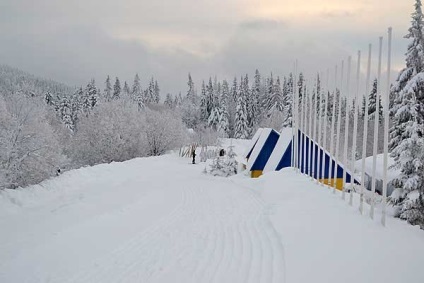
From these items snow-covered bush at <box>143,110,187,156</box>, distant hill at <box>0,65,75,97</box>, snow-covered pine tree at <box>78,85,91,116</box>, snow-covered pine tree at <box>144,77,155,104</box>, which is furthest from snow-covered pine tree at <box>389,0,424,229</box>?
snow-covered pine tree at <box>144,77,155,104</box>

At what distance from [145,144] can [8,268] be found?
123 feet

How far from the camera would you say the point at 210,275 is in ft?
19.4

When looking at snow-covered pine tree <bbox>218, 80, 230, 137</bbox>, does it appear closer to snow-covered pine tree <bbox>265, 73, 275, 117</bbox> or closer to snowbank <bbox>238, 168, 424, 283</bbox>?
snow-covered pine tree <bbox>265, 73, 275, 117</bbox>

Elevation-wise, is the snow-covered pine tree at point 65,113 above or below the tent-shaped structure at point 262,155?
above

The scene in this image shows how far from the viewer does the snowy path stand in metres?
5.99

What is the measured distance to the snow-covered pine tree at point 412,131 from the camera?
10.9 metres

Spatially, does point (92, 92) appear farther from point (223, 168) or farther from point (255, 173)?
point (255, 173)

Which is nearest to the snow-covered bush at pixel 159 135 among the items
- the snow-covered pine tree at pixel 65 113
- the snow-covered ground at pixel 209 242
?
the snow-covered pine tree at pixel 65 113

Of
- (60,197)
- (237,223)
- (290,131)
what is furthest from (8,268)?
(290,131)

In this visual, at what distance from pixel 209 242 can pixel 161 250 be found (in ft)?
3.44

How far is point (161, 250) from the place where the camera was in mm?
7250

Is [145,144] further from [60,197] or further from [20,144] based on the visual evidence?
[60,197]

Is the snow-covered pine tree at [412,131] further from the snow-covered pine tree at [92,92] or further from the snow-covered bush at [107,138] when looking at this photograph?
the snow-covered pine tree at [92,92]

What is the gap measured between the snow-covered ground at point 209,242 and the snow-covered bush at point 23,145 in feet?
18.3
